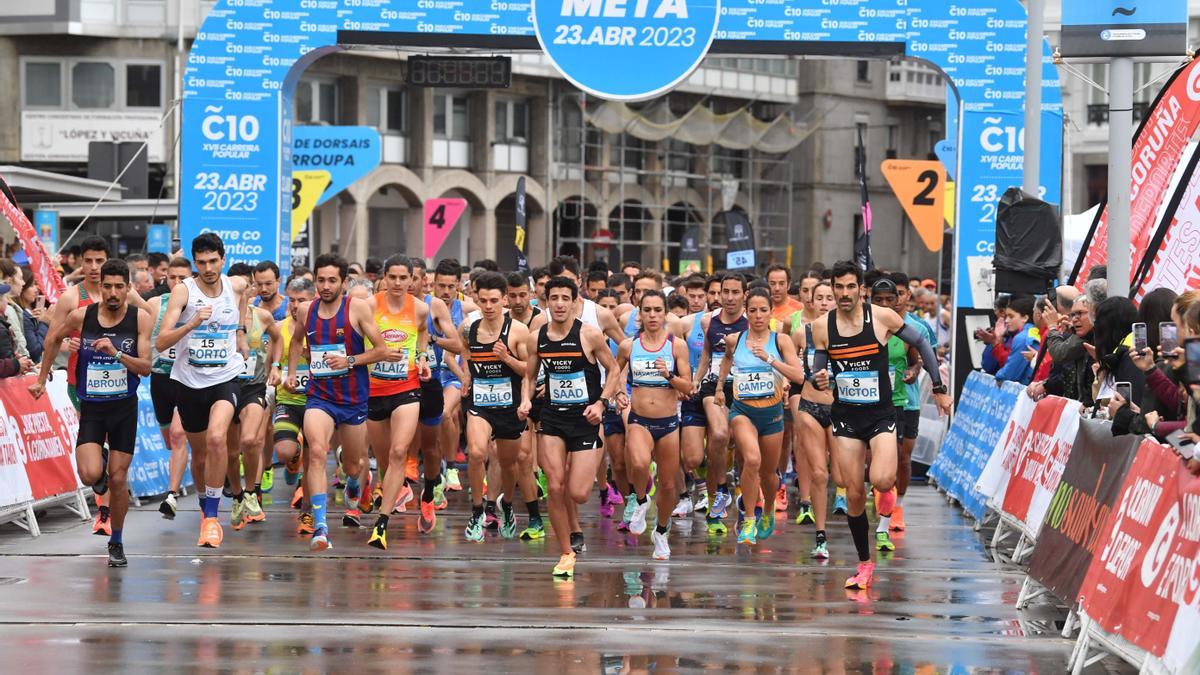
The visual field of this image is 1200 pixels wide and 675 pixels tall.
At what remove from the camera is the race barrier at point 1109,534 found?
7742 millimetres

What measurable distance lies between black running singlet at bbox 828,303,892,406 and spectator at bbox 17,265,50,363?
6020 mm

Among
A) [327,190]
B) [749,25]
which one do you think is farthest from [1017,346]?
[327,190]

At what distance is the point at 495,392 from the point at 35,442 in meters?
3.63

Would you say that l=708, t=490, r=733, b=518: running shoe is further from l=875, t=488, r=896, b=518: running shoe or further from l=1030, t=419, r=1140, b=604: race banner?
l=1030, t=419, r=1140, b=604: race banner

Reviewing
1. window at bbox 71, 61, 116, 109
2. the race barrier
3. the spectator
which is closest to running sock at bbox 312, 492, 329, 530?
the spectator

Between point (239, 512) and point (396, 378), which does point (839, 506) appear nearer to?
point (396, 378)

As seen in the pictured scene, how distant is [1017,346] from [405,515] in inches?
201

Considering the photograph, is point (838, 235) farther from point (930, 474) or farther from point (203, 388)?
point (203, 388)

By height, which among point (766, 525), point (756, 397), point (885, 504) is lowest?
point (766, 525)

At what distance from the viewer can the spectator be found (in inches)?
597

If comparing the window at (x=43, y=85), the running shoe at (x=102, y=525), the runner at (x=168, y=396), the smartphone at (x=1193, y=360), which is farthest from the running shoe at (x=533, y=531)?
the window at (x=43, y=85)

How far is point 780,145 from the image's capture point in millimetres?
59281

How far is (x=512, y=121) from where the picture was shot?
53625 millimetres

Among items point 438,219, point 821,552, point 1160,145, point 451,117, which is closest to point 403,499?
point 821,552
